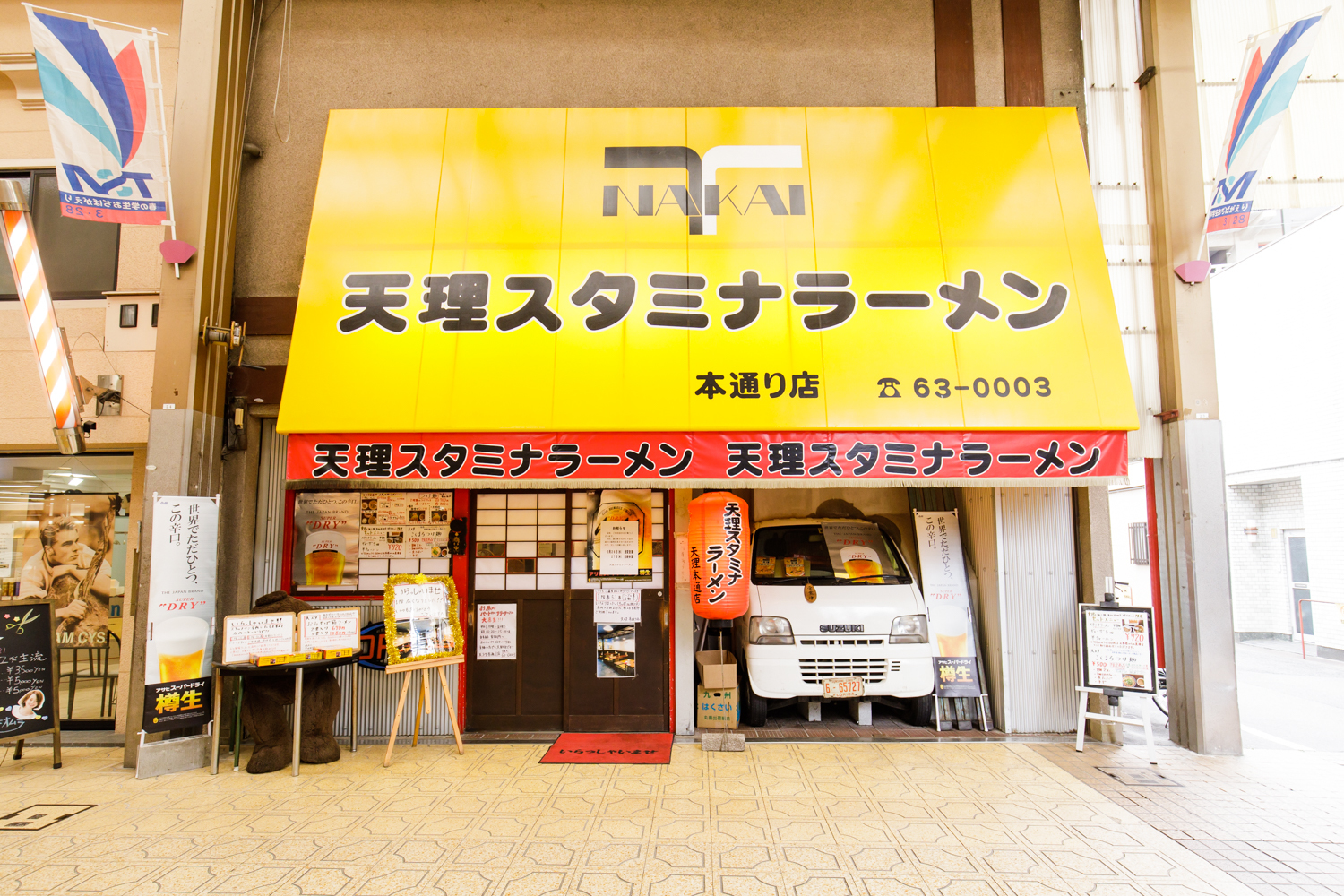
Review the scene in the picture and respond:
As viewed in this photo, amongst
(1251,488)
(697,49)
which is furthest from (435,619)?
(1251,488)

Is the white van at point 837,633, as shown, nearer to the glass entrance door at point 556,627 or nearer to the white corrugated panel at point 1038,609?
the white corrugated panel at point 1038,609

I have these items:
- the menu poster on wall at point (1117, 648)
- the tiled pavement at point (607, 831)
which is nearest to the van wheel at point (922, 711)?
the tiled pavement at point (607, 831)

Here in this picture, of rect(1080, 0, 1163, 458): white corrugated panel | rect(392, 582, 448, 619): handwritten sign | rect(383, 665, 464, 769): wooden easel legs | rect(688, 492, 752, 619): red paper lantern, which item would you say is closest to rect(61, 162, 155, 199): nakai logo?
rect(392, 582, 448, 619): handwritten sign

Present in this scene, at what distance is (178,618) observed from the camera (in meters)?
5.24

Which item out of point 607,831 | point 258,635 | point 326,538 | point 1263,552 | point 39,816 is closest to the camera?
point 607,831

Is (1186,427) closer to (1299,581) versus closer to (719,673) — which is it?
(719,673)

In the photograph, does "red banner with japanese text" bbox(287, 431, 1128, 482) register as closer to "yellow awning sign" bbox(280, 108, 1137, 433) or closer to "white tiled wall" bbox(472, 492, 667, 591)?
"yellow awning sign" bbox(280, 108, 1137, 433)

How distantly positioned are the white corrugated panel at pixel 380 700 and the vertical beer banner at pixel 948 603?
4.54 m

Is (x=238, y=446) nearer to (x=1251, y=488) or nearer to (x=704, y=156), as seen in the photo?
(x=704, y=156)

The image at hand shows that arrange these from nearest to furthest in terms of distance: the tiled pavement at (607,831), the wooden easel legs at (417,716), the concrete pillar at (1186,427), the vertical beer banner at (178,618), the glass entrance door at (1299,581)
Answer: the tiled pavement at (607,831) < the vertical beer banner at (178,618) < the wooden easel legs at (417,716) < the concrete pillar at (1186,427) < the glass entrance door at (1299,581)

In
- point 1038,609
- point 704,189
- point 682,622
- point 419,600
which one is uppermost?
point 704,189

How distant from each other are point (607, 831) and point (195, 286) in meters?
5.58

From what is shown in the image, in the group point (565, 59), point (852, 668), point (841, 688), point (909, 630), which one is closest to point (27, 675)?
point (841, 688)

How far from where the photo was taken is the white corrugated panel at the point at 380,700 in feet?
20.1
